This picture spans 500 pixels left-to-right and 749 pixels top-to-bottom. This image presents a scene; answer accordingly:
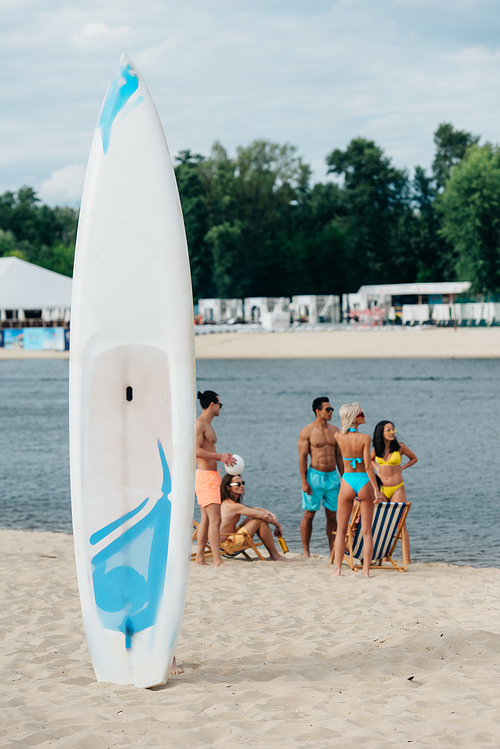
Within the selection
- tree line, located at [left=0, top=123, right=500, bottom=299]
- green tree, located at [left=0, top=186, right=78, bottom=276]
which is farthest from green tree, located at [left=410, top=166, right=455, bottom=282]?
green tree, located at [left=0, top=186, right=78, bottom=276]

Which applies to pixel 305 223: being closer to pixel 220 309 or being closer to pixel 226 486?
pixel 220 309

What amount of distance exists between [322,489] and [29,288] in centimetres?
5244

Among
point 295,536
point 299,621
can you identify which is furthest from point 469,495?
point 299,621

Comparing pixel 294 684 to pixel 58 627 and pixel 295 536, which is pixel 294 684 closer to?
pixel 58 627

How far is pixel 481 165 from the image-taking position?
Result: 6153 centimetres

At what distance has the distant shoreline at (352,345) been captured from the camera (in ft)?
160

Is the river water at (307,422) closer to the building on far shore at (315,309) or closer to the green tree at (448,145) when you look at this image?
the building on far shore at (315,309)

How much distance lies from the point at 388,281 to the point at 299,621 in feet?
250

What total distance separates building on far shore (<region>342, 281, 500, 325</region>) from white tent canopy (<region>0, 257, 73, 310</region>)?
871 inches

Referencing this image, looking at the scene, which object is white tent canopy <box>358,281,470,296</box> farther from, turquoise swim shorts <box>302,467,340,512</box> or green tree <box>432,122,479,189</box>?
turquoise swim shorts <box>302,467,340,512</box>

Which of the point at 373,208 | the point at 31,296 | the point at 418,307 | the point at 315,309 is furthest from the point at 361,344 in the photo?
the point at 373,208

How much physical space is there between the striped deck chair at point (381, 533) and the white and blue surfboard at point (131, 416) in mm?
3421

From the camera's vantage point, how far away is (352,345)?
51.8m

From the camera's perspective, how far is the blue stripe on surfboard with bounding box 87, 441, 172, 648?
4.54m
